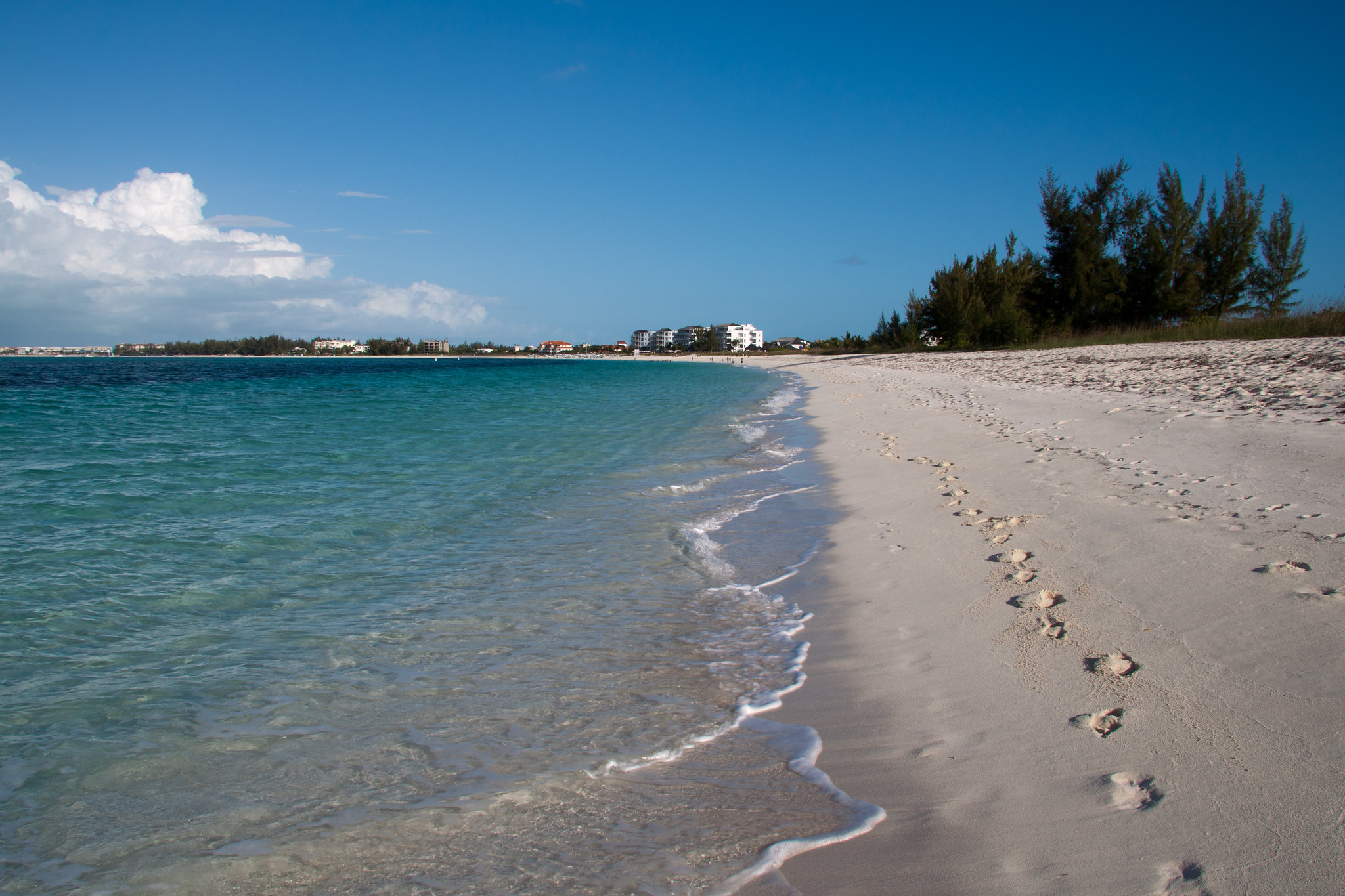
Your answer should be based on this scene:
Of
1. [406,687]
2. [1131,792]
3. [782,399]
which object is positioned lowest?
[406,687]

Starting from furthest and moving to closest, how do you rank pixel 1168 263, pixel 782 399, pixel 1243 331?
pixel 1168 263 → pixel 782 399 → pixel 1243 331

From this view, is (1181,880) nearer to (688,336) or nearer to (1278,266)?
(1278,266)

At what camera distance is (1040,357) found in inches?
933

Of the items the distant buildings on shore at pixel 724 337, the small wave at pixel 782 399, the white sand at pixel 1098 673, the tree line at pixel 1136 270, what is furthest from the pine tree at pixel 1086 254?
the distant buildings on shore at pixel 724 337

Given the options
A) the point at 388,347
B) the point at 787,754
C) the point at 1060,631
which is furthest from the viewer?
the point at 388,347

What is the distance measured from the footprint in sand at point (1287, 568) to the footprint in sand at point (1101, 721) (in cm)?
156

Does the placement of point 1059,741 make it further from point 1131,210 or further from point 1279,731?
point 1131,210

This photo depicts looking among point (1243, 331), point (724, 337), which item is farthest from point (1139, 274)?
point (724, 337)

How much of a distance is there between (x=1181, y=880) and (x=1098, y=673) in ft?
4.13

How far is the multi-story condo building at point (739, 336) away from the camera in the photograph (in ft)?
579

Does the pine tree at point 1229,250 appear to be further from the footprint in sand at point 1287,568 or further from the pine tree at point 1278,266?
the footprint in sand at point 1287,568

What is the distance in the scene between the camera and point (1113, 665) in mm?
2959

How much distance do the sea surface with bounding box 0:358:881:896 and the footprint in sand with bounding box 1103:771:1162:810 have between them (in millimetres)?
805

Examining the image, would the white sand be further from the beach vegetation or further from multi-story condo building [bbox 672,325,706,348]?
multi-story condo building [bbox 672,325,706,348]
